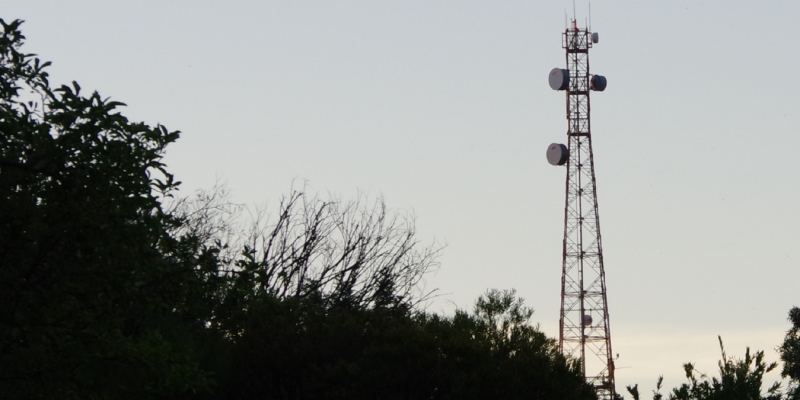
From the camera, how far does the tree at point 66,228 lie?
970 centimetres

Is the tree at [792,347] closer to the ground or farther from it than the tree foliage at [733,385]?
farther from it

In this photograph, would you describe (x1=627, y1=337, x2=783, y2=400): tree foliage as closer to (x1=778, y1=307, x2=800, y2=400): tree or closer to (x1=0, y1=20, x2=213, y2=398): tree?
(x1=0, y1=20, x2=213, y2=398): tree

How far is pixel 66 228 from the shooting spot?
9633 mm

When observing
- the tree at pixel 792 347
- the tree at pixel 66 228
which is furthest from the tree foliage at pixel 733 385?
the tree at pixel 792 347

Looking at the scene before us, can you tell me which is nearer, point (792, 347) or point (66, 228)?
point (66, 228)

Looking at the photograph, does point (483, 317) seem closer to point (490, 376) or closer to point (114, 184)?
point (490, 376)

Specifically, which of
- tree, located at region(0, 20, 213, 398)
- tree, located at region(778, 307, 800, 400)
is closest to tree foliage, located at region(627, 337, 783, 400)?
tree, located at region(0, 20, 213, 398)

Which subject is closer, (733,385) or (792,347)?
(733,385)

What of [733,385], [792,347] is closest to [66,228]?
[733,385]

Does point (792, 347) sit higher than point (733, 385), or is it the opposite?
point (792, 347)

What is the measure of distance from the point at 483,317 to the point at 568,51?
13348 millimetres

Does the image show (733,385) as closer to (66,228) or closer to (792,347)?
(66,228)

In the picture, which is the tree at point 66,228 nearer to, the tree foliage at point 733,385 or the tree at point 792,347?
the tree foliage at point 733,385

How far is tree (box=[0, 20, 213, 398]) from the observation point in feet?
31.8
